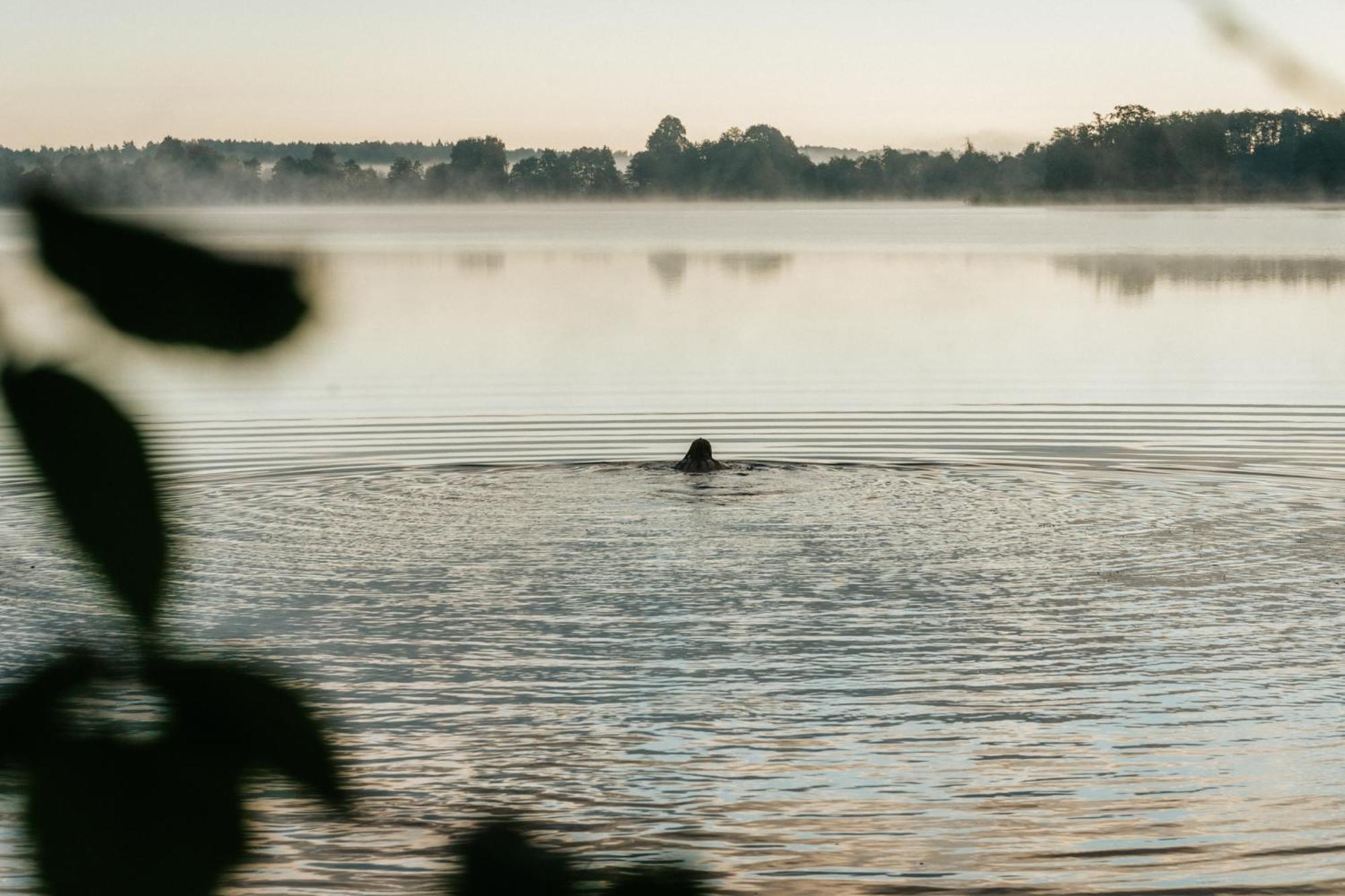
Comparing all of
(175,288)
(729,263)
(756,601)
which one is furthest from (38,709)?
(729,263)

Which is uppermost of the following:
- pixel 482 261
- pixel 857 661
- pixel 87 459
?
pixel 87 459

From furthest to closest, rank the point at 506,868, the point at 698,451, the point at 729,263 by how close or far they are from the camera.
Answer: the point at 729,263 → the point at 698,451 → the point at 506,868

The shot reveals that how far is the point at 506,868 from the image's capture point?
2.59 feet

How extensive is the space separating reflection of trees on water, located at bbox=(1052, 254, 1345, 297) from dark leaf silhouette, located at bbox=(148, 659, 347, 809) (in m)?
58.0

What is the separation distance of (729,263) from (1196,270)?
68.0 feet

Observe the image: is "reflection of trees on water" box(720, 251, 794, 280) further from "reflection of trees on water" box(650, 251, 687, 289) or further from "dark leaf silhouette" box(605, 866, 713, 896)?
"dark leaf silhouette" box(605, 866, 713, 896)

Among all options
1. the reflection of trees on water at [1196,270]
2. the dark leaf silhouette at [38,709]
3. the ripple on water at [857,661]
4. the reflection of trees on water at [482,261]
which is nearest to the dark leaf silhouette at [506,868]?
the dark leaf silhouette at [38,709]

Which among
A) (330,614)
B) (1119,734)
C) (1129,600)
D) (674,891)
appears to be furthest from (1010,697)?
(674,891)

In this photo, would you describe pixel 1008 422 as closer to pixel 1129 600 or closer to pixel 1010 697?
pixel 1129 600

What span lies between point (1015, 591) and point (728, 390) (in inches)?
641

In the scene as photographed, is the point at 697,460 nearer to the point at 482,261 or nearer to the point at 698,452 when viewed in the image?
the point at 698,452

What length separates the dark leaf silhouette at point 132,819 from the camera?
0.70m

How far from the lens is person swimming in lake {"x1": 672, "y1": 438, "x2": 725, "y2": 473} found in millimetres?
18812

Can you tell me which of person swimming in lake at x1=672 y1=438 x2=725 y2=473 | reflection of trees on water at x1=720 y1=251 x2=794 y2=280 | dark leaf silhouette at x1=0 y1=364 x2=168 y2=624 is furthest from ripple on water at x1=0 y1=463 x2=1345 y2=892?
reflection of trees on water at x1=720 y1=251 x2=794 y2=280
